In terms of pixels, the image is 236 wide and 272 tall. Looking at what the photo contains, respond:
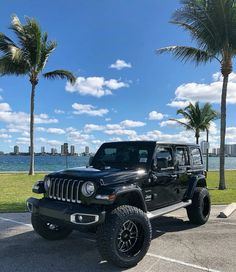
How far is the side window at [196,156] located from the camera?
853 centimetres

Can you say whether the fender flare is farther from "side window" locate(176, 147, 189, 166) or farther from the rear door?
"side window" locate(176, 147, 189, 166)

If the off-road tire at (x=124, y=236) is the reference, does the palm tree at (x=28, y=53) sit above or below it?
above

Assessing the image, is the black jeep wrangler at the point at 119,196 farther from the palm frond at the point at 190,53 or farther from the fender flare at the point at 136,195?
the palm frond at the point at 190,53

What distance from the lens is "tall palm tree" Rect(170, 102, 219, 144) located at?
119ft

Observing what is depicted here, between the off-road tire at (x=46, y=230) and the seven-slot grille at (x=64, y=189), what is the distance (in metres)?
0.60

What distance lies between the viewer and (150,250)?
629 cm

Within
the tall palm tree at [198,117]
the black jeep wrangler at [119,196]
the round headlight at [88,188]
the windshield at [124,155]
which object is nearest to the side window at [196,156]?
the black jeep wrangler at [119,196]

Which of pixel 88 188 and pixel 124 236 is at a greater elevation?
pixel 88 188

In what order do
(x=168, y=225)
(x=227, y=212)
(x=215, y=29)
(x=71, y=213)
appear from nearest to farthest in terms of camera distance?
(x=71, y=213) → (x=168, y=225) → (x=227, y=212) → (x=215, y=29)

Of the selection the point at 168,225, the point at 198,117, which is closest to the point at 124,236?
the point at 168,225

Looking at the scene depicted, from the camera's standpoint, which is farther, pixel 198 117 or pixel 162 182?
pixel 198 117

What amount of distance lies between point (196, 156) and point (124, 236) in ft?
11.9

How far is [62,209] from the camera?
5.68 m

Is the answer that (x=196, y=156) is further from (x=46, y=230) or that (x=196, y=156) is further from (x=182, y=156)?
(x=46, y=230)
